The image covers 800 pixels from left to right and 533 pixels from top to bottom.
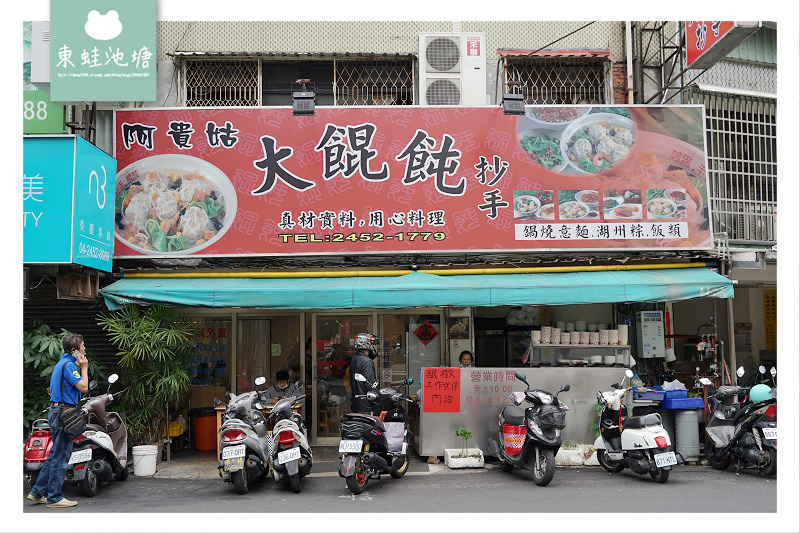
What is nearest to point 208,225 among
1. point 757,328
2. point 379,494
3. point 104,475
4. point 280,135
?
point 280,135

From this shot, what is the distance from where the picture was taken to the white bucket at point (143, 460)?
9656 millimetres

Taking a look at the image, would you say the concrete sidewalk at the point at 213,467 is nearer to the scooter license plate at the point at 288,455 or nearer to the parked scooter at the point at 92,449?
the parked scooter at the point at 92,449

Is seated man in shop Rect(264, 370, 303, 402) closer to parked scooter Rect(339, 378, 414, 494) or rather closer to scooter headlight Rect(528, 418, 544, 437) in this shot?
parked scooter Rect(339, 378, 414, 494)

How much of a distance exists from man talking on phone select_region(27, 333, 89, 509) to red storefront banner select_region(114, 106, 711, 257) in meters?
3.25

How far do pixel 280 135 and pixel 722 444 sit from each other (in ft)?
25.9

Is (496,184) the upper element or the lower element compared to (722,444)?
upper

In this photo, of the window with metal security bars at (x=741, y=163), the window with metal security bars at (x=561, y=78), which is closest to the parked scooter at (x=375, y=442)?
the window with metal security bars at (x=561, y=78)

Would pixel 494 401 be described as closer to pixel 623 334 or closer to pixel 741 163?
pixel 623 334

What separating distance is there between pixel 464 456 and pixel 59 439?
519 centimetres

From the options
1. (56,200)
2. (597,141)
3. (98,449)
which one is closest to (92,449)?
(98,449)

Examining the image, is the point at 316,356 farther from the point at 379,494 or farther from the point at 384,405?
the point at 379,494

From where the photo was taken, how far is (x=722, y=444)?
31.1 feet

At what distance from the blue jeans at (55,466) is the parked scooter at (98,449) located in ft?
0.84

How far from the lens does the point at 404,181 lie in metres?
11.2
